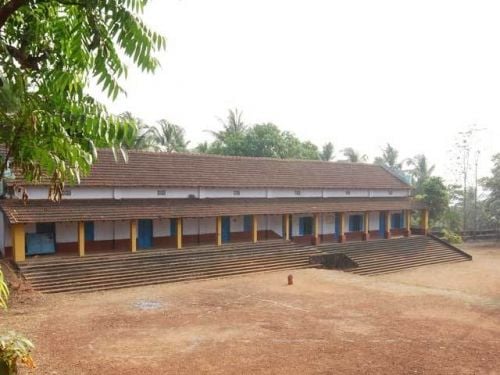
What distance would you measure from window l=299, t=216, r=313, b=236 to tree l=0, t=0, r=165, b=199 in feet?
84.1

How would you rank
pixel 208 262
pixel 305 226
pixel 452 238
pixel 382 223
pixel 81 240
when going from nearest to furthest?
pixel 81 240, pixel 208 262, pixel 305 226, pixel 382 223, pixel 452 238

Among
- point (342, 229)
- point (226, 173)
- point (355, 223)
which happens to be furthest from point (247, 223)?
point (355, 223)

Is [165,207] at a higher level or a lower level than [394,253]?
higher

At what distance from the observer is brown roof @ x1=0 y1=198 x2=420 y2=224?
747 inches

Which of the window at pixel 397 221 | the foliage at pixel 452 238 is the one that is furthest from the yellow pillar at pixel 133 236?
the foliage at pixel 452 238

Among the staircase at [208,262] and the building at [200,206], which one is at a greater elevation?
the building at [200,206]

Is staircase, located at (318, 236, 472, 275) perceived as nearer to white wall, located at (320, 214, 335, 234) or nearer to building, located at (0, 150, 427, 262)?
building, located at (0, 150, 427, 262)

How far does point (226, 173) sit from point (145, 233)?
20.3 feet

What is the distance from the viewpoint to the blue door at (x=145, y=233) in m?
23.4

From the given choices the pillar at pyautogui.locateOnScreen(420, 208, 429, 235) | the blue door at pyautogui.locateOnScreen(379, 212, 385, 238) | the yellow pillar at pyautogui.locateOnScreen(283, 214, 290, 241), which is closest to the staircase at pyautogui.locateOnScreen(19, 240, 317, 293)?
the yellow pillar at pyautogui.locateOnScreen(283, 214, 290, 241)

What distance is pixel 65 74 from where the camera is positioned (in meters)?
3.64

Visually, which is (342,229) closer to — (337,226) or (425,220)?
(337,226)

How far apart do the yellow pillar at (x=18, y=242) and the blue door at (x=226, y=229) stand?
10903 mm

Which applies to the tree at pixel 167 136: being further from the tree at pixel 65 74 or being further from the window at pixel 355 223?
the tree at pixel 65 74
